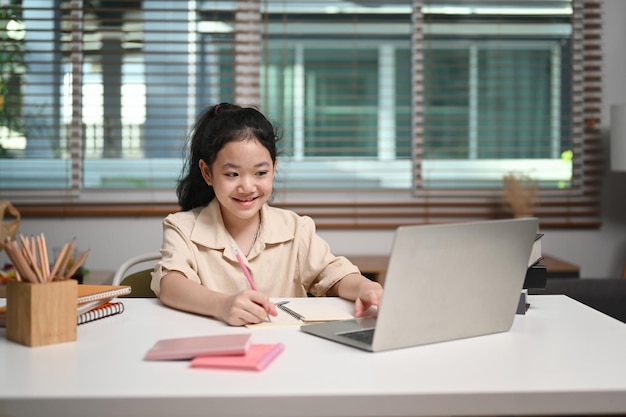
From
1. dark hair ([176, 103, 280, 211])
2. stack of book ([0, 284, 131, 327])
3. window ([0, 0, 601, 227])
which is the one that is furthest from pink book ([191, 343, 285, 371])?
window ([0, 0, 601, 227])

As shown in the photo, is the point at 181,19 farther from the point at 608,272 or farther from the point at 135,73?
the point at 608,272

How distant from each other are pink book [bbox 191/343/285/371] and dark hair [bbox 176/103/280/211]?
83 centimetres

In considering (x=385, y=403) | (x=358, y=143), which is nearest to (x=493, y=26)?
(x=358, y=143)

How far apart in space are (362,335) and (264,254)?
72cm

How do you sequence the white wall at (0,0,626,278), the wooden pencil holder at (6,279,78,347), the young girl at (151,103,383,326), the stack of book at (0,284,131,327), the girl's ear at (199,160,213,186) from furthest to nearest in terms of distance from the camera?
the white wall at (0,0,626,278) < the girl's ear at (199,160,213,186) < the young girl at (151,103,383,326) < the stack of book at (0,284,131,327) < the wooden pencil holder at (6,279,78,347)

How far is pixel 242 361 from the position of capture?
0.98 meters

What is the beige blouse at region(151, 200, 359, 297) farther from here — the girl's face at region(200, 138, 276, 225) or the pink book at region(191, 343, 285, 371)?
the pink book at region(191, 343, 285, 371)

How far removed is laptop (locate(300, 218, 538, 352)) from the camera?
1051mm

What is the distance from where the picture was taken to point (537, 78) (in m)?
3.61

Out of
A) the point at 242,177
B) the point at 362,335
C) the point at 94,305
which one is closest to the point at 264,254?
the point at 242,177

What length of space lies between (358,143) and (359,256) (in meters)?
0.56

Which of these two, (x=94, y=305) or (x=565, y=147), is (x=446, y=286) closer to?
(x=94, y=305)

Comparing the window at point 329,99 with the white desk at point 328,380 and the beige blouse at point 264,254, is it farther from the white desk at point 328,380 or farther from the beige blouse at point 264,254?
the white desk at point 328,380

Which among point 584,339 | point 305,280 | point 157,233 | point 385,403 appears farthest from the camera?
point 157,233
